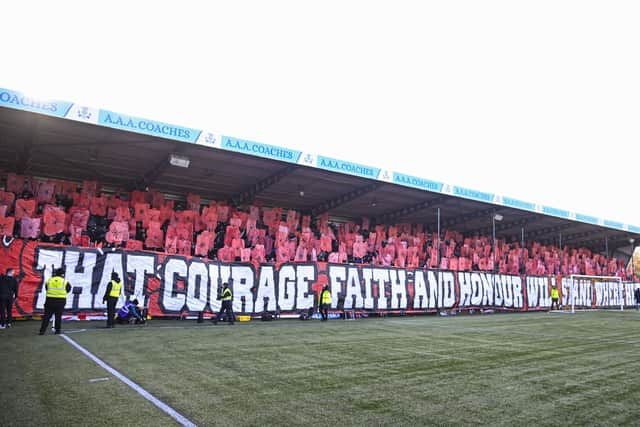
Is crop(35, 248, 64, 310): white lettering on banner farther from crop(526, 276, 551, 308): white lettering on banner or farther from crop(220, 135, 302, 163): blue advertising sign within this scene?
crop(526, 276, 551, 308): white lettering on banner

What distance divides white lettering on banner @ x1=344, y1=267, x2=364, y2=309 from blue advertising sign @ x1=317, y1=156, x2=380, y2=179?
15.1ft

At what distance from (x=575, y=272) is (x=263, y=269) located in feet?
104

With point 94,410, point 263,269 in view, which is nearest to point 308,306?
point 263,269

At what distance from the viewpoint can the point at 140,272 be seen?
16.6m

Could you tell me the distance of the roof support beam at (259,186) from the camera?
20.0 m

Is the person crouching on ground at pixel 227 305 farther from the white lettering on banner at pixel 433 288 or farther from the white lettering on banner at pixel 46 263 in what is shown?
the white lettering on banner at pixel 433 288

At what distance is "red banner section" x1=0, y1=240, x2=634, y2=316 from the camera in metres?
15.0

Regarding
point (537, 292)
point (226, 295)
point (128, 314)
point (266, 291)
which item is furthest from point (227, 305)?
point (537, 292)

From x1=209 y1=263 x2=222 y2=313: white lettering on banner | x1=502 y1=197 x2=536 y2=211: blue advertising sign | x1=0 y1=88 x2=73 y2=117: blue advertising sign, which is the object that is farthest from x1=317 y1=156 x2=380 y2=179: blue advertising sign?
x1=502 y1=197 x2=536 y2=211: blue advertising sign

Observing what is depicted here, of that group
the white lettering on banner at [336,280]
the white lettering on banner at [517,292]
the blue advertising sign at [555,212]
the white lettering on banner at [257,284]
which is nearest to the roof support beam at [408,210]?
the white lettering on banner at [257,284]

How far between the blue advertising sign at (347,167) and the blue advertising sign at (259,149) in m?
1.21

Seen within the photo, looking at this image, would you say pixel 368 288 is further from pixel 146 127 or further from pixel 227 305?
pixel 146 127

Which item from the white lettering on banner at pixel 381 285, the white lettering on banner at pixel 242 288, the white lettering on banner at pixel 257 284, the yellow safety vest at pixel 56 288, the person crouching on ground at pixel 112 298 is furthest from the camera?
the white lettering on banner at pixel 381 285

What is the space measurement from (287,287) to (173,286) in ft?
15.8
